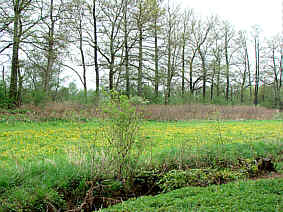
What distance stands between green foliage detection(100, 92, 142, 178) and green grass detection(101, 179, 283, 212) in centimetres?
88

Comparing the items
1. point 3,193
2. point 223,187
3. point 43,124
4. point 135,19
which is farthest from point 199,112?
point 3,193

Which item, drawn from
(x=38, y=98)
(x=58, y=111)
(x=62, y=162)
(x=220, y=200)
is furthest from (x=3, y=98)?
(x=220, y=200)

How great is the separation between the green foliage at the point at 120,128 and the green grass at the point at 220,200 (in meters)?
0.88

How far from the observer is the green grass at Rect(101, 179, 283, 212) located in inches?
120

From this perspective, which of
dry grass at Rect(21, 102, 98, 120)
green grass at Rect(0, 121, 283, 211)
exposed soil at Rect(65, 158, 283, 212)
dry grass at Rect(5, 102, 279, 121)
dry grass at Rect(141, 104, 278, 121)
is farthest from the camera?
dry grass at Rect(141, 104, 278, 121)

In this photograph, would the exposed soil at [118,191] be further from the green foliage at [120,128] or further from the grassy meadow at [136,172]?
the green foliage at [120,128]

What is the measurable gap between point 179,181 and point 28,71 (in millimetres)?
13538

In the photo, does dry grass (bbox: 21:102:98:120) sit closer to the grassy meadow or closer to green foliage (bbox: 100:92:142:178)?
the grassy meadow

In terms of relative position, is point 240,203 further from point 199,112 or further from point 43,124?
point 199,112

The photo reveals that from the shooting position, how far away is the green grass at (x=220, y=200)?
3057 mm

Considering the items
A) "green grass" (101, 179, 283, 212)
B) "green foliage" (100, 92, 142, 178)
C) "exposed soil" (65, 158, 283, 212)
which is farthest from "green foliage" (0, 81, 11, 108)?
"green grass" (101, 179, 283, 212)

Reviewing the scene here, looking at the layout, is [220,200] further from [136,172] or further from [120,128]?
[120,128]

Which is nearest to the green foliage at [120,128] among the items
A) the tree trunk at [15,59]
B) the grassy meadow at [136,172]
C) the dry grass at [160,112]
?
the grassy meadow at [136,172]

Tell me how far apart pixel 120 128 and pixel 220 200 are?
2.01m
